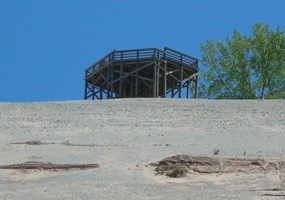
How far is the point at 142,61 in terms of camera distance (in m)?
45.6

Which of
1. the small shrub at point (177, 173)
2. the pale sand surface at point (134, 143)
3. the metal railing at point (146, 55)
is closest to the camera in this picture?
the pale sand surface at point (134, 143)

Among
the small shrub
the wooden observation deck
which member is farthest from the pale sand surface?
the wooden observation deck

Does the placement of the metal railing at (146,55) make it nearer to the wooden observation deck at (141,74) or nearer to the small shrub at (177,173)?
the wooden observation deck at (141,74)

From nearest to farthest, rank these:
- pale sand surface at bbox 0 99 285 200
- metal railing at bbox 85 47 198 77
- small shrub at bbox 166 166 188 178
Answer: pale sand surface at bbox 0 99 285 200 → small shrub at bbox 166 166 188 178 → metal railing at bbox 85 47 198 77

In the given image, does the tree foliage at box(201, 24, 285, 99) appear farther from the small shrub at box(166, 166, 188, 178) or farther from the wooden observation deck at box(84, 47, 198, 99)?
the small shrub at box(166, 166, 188, 178)

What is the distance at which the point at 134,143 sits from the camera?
21391 mm

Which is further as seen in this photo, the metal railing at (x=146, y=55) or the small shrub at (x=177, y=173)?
the metal railing at (x=146, y=55)

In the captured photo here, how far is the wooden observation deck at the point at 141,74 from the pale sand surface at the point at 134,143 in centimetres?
1545

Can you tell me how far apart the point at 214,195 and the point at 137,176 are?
215 centimetres

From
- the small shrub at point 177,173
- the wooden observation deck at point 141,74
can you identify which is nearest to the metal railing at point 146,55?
the wooden observation deck at point 141,74

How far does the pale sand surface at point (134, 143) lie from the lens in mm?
16141

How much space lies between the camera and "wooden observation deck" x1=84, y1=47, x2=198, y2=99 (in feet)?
150

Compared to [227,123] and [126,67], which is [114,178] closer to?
[227,123]

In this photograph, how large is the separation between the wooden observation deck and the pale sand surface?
15.4 metres
